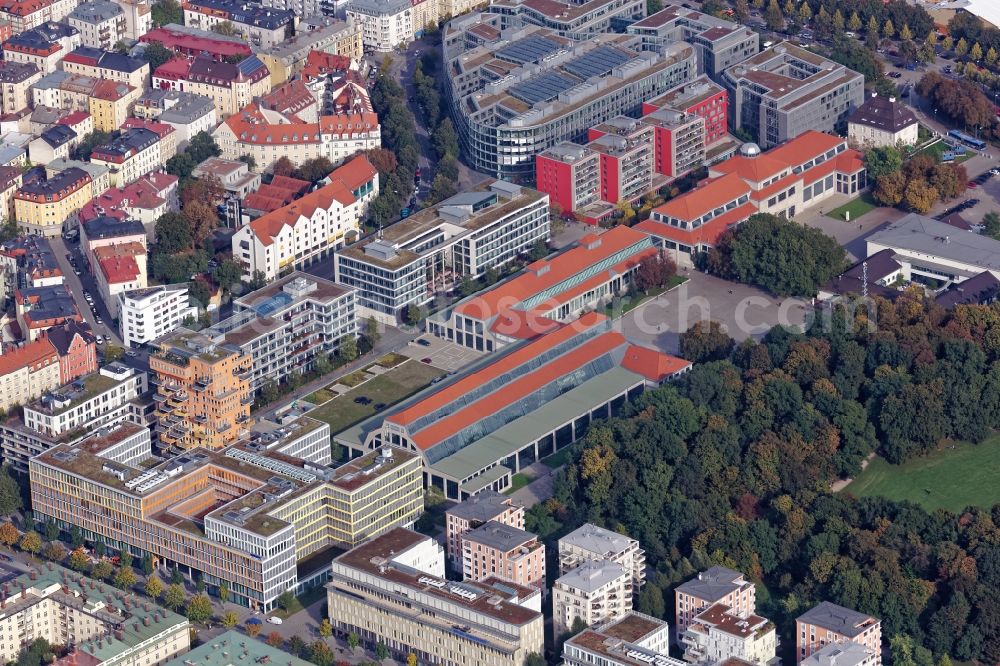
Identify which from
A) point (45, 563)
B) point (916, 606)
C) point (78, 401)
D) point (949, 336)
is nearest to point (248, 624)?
point (45, 563)

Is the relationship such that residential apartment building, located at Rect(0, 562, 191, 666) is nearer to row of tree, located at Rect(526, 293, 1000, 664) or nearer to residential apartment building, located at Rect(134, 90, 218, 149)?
row of tree, located at Rect(526, 293, 1000, 664)

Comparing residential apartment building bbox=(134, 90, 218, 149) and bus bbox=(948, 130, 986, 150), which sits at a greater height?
residential apartment building bbox=(134, 90, 218, 149)

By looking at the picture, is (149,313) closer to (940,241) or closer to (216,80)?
(216,80)

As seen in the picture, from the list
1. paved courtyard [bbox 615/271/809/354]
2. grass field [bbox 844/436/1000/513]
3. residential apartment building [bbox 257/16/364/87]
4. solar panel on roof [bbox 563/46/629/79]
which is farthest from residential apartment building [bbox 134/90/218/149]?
grass field [bbox 844/436/1000/513]

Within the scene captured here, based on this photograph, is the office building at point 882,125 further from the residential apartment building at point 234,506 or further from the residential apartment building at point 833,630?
the residential apartment building at point 833,630

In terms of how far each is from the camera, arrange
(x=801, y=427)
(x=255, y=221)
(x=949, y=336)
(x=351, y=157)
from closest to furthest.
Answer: (x=801, y=427) → (x=949, y=336) → (x=255, y=221) → (x=351, y=157)

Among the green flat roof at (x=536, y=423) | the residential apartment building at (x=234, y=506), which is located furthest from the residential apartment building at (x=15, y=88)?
the green flat roof at (x=536, y=423)

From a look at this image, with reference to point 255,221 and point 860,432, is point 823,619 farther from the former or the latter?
point 255,221
